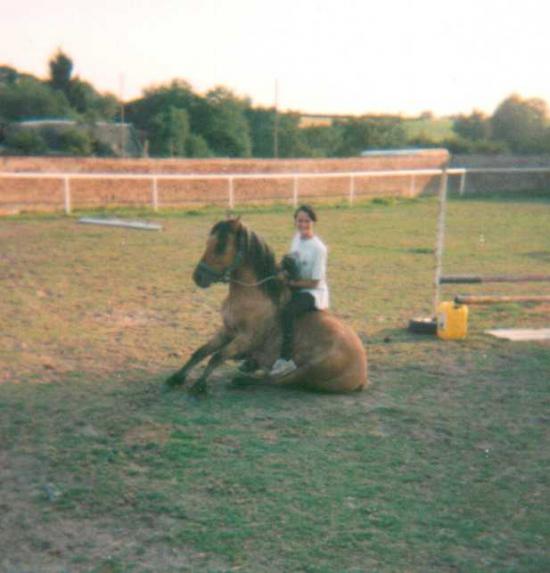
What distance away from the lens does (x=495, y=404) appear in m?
6.54

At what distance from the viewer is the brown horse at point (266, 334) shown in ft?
21.5

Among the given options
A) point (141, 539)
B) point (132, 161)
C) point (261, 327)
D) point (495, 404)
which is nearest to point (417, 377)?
point (495, 404)

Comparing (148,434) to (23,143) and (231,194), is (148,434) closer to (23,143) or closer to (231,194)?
(231,194)

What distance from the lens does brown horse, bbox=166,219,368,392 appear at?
6539 mm

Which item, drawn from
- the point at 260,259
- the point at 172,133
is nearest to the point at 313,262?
the point at 260,259

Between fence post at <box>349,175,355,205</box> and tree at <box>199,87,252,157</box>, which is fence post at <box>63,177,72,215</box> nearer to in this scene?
fence post at <box>349,175,355,205</box>

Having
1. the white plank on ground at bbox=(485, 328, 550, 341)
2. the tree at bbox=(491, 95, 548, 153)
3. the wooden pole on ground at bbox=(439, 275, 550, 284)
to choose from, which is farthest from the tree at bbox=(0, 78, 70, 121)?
the wooden pole on ground at bbox=(439, 275, 550, 284)

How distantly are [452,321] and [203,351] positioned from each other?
362 cm

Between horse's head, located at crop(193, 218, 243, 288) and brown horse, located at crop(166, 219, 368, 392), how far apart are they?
0.05ft

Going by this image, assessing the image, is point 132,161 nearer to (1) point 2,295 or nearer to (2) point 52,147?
(1) point 2,295

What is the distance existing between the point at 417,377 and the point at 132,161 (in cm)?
2190

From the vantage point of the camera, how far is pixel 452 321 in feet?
29.3

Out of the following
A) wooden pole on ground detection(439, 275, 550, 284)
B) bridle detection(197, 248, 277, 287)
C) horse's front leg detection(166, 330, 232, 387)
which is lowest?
horse's front leg detection(166, 330, 232, 387)

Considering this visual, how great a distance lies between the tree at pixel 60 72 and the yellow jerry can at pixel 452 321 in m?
79.1
